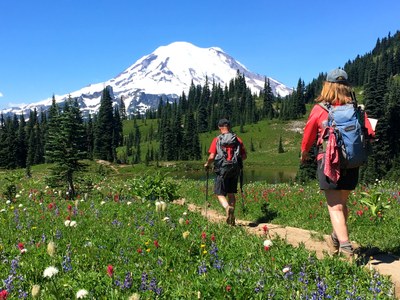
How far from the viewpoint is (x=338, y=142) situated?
5.53m

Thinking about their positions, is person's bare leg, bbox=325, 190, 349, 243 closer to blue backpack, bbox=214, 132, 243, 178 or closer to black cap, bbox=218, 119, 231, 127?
blue backpack, bbox=214, 132, 243, 178

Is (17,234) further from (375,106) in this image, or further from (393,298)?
(375,106)

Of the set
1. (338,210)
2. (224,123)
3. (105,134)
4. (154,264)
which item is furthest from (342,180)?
(105,134)

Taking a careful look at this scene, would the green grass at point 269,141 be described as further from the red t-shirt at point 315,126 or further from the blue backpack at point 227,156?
the red t-shirt at point 315,126

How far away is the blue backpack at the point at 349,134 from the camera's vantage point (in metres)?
5.52

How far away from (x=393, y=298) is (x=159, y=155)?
148991 mm

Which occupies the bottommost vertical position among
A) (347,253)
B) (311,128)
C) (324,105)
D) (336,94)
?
(347,253)

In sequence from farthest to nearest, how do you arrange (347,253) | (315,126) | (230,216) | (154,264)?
(230,216) → (315,126) → (347,253) → (154,264)

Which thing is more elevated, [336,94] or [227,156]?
[336,94]

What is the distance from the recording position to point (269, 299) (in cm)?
385

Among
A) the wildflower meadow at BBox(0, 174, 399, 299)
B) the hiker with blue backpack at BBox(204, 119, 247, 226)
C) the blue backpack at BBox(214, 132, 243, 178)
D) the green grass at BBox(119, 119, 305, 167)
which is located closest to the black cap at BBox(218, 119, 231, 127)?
the hiker with blue backpack at BBox(204, 119, 247, 226)

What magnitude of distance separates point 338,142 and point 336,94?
2.77 ft

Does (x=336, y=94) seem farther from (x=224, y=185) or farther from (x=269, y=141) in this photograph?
(x=269, y=141)

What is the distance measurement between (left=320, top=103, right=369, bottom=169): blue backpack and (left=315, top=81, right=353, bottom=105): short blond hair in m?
0.21
